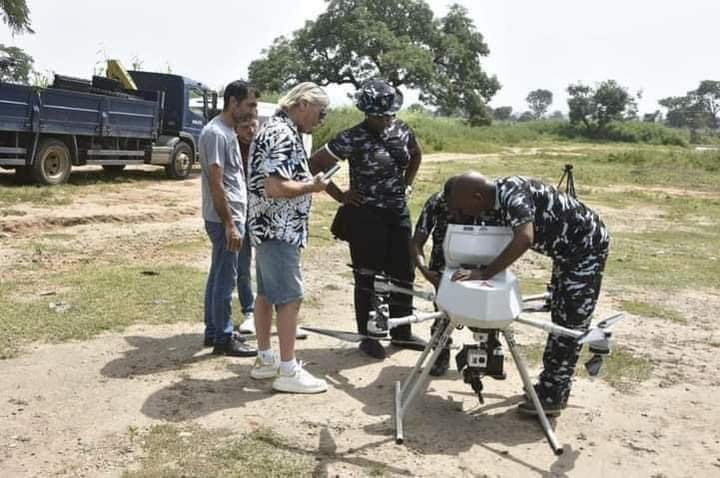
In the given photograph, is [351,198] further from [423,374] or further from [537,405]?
[537,405]

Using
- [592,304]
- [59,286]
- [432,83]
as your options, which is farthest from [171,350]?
[432,83]

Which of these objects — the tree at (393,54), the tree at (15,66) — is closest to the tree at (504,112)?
the tree at (393,54)

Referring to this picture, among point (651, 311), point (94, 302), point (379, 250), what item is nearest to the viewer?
point (379, 250)

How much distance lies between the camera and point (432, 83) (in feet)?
148

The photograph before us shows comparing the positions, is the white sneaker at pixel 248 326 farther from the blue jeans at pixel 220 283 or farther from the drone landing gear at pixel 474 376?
the drone landing gear at pixel 474 376

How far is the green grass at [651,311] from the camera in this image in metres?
6.49

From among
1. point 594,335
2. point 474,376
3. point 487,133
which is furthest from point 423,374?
point 487,133

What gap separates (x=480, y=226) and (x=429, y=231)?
61 centimetres

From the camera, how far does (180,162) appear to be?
16.9 meters

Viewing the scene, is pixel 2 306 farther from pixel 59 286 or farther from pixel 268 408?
pixel 268 408

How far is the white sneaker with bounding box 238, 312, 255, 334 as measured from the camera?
17.8 ft

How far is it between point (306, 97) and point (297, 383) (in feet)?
5.24

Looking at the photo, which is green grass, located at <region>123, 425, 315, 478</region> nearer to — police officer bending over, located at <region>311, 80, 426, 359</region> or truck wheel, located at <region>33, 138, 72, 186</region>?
police officer bending over, located at <region>311, 80, 426, 359</region>

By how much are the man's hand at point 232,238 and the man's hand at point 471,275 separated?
1.59 metres
